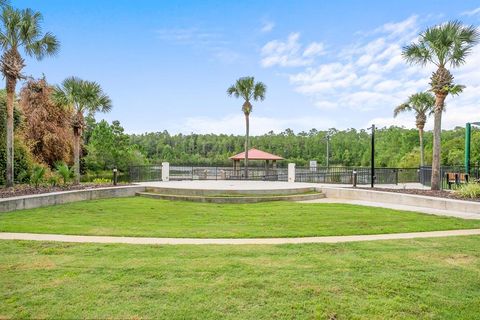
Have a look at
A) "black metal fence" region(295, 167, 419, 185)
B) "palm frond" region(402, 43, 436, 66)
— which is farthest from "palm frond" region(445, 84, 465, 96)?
"black metal fence" region(295, 167, 419, 185)

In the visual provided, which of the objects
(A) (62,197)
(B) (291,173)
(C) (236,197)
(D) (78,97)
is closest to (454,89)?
(C) (236,197)

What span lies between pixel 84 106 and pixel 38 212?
24.1 feet

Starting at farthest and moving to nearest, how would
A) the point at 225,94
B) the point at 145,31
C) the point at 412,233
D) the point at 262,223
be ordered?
the point at 225,94
the point at 145,31
the point at 262,223
the point at 412,233

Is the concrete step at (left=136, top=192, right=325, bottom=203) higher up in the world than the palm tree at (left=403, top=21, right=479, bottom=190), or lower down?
lower down

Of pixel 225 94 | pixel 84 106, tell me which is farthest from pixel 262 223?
pixel 225 94

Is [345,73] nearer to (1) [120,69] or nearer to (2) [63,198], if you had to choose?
(1) [120,69]

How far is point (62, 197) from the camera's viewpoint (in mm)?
12336

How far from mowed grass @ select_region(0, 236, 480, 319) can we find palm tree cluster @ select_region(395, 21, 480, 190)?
9252 millimetres

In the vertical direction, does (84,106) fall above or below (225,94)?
below

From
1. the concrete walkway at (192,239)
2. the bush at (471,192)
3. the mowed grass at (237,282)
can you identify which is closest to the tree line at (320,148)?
the bush at (471,192)

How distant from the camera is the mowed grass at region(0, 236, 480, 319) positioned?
3.71 meters

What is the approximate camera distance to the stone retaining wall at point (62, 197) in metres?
10.4

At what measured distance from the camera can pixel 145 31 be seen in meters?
22.3

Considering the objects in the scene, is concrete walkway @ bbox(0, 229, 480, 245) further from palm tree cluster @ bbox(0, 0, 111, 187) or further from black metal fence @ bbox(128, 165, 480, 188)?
black metal fence @ bbox(128, 165, 480, 188)
